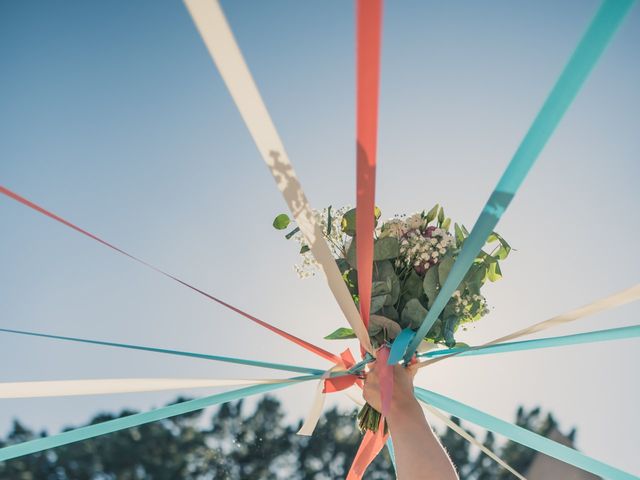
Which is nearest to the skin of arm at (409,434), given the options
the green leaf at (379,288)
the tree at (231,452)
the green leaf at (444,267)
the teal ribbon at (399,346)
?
the teal ribbon at (399,346)

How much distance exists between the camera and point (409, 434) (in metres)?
1.94

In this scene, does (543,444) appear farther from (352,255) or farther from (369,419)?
(352,255)

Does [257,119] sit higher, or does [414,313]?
[257,119]

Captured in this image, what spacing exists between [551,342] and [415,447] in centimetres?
62

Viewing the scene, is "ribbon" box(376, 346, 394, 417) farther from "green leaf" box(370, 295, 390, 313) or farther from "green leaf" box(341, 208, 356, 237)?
"green leaf" box(341, 208, 356, 237)

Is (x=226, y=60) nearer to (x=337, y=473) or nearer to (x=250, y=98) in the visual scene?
(x=250, y=98)

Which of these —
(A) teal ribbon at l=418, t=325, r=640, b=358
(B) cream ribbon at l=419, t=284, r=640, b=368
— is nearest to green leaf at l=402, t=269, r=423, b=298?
(A) teal ribbon at l=418, t=325, r=640, b=358

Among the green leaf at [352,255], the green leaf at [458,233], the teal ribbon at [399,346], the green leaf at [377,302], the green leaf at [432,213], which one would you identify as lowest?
the teal ribbon at [399,346]

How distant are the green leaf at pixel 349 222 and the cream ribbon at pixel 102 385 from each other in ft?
2.16

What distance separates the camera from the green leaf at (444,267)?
2.19 m

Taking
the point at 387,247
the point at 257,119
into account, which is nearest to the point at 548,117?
the point at 257,119

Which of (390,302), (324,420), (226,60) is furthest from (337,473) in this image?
(226,60)

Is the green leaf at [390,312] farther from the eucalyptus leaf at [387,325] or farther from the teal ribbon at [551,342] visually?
the teal ribbon at [551,342]

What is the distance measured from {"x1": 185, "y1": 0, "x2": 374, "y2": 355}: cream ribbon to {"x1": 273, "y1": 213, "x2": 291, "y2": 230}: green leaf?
571mm
